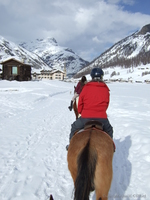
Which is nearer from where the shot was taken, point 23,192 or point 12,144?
point 23,192

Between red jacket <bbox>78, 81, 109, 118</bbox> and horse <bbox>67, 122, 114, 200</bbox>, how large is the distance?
602 millimetres

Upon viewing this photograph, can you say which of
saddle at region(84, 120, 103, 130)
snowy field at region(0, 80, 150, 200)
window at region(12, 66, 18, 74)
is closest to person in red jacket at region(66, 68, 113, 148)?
saddle at region(84, 120, 103, 130)

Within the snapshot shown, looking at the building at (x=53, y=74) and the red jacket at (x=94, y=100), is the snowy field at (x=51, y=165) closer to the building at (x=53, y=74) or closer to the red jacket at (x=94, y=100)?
the red jacket at (x=94, y=100)

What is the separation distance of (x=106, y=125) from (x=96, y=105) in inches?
19.0

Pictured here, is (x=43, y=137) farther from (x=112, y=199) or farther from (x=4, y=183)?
(x=112, y=199)

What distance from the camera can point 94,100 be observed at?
3.28 m

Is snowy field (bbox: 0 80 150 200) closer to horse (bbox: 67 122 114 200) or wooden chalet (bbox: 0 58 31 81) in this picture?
horse (bbox: 67 122 114 200)

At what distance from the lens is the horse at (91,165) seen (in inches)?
87.7

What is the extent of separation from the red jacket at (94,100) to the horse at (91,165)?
602 millimetres

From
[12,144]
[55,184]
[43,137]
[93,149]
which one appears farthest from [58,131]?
[93,149]

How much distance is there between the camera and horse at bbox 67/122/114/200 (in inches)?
87.7

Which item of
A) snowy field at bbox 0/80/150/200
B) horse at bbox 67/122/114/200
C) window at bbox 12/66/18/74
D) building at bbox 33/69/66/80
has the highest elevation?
building at bbox 33/69/66/80

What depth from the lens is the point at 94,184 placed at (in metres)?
2.32

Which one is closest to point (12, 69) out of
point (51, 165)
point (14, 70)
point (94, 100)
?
point (14, 70)
